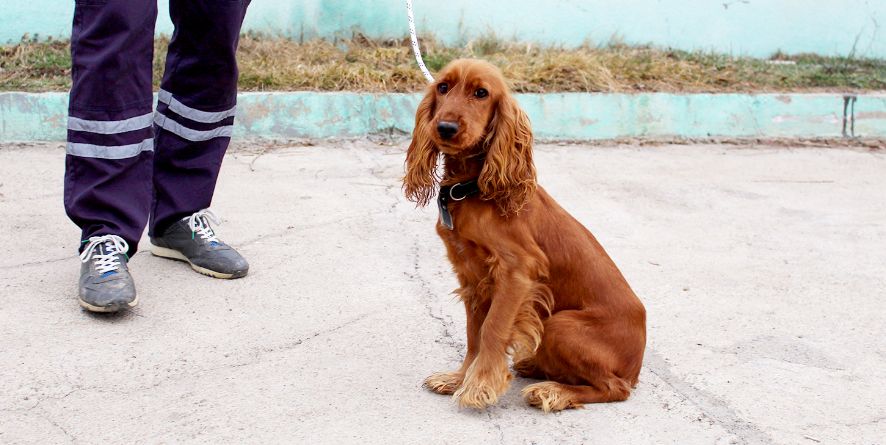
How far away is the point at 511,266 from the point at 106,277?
4.46ft

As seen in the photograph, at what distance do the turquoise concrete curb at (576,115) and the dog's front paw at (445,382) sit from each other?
117 inches

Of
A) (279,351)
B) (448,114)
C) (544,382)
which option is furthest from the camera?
(279,351)

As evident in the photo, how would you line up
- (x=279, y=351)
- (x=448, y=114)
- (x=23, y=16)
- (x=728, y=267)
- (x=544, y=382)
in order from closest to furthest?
(x=448, y=114)
(x=544, y=382)
(x=279, y=351)
(x=728, y=267)
(x=23, y=16)

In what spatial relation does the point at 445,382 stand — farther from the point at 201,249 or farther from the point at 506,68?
the point at 506,68

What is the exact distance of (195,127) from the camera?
340 centimetres

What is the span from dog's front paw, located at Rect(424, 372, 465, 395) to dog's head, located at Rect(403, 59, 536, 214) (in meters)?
0.51

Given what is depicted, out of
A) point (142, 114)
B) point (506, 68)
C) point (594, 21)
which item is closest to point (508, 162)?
point (142, 114)

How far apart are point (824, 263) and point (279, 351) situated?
7.99ft

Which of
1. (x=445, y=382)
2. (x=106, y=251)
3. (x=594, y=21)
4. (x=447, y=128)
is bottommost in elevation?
(x=445, y=382)

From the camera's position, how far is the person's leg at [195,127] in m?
3.24

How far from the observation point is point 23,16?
6078 mm

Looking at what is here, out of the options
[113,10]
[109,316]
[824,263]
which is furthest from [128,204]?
[824,263]

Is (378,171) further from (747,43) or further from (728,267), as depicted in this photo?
A: (747,43)

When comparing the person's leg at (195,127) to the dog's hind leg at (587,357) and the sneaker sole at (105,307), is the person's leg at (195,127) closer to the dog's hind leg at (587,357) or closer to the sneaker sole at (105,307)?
the sneaker sole at (105,307)
